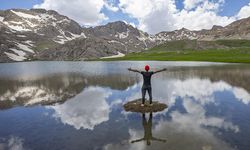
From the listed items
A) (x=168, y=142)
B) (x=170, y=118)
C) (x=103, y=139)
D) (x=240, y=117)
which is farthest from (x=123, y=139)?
(x=240, y=117)

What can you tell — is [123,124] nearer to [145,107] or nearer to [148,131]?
[148,131]

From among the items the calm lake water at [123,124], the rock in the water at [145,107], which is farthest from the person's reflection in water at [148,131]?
the rock in the water at [145,107]

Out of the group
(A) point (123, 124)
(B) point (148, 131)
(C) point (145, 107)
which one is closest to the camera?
(B) point (148, 131)

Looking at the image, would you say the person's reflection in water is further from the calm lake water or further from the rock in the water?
the rock in the water

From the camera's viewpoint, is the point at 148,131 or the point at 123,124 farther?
the point at 123,124

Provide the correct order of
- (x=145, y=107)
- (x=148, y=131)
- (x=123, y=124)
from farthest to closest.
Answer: (x=145, y=107) → (x=123, y=124) → (x=148, y=131)

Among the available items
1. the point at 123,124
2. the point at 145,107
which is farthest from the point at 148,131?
the point at 145,107

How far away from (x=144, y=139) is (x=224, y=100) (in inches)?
654

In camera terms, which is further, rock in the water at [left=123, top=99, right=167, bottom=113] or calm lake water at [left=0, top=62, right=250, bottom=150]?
rock in the water at [left=123, top=99, right=167, bottom=113]

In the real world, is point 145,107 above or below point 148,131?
below

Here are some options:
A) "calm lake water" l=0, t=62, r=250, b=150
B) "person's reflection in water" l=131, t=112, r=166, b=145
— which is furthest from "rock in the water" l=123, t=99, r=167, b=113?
"person's reflection in water" l=131, t=112, r=166, b=145

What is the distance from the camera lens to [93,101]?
3347 cm

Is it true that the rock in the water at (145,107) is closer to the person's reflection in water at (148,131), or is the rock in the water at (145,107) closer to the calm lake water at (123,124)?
the calm lake water at (123,124)

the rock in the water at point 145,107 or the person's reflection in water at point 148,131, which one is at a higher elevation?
the person's reflection in water at point 148,131
